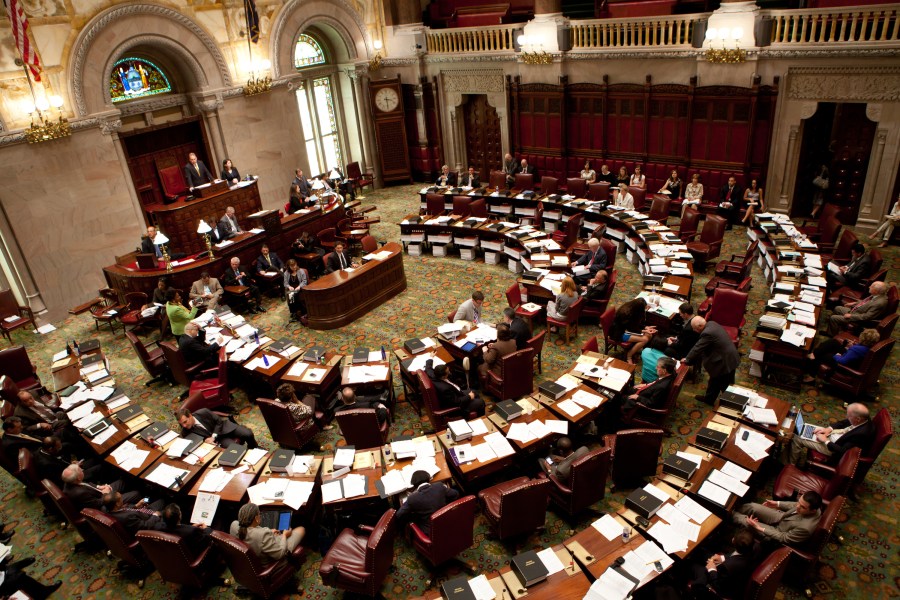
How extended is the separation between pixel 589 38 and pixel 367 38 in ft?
24.1

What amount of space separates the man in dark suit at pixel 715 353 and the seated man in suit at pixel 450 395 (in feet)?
9.83

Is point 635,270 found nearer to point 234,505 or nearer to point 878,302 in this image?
point 878,302

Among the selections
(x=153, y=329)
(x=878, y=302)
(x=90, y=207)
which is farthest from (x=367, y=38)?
(x=878, y=302)

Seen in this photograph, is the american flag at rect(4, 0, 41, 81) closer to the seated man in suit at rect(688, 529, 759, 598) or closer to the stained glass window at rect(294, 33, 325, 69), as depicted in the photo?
the stained glass window at rect(294, 33, 325, 69)

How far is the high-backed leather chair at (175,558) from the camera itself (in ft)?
19.1

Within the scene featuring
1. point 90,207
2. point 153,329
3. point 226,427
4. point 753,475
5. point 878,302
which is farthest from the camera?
point 90,207

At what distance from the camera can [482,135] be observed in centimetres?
1977

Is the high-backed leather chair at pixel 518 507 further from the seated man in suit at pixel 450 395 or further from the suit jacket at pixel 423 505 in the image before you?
the seated man in suit at pixel 450 395

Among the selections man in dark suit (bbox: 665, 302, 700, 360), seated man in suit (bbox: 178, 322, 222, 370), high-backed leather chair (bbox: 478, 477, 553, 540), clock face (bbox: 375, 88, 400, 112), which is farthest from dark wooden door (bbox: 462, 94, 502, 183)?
high-backed leather chair (bbox: 478, 477, 553, 540)

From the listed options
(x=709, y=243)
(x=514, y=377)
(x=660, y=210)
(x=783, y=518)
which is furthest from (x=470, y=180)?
(x=783, y=518)

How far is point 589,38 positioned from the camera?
1600cm

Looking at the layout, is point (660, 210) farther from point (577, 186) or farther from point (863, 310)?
point (863, 310)

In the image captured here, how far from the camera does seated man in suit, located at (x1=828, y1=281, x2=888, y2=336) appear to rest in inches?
352

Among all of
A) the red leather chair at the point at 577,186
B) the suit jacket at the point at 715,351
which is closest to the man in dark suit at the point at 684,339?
the suit jacket at the point at 715,351
